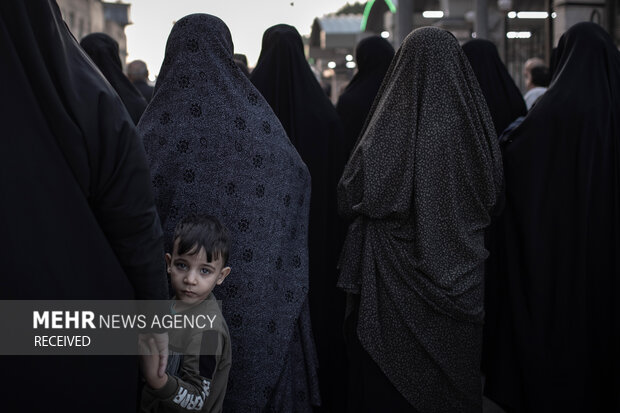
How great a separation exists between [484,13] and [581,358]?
10607 mm

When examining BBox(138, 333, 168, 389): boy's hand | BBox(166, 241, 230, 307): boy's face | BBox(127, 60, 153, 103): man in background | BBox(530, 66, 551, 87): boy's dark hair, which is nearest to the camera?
BBox(138, 333, 168, 389): boy's hand

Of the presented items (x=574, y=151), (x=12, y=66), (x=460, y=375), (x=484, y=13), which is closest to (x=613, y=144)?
(x=574, y=151)

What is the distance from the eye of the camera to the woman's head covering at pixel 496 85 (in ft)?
15.6

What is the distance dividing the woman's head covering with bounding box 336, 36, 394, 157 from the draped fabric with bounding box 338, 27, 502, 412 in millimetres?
1611

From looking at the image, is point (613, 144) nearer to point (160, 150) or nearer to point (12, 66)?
point (160, 150)

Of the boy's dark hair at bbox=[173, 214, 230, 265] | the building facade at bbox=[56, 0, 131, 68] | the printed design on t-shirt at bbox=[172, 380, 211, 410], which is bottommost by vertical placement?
the printed design on t-shirt at bbox=[172, 380, 211, 410]

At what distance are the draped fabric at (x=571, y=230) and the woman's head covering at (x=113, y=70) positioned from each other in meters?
2.28

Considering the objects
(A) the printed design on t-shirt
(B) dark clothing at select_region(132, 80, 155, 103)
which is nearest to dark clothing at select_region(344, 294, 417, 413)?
(A) the printed design on t-shirt

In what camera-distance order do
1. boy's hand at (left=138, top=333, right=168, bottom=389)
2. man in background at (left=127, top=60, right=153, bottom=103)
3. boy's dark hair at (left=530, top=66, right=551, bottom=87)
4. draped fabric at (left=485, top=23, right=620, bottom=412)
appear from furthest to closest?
boy's dark hair at (left=530, top=66, right=551, bottom=87)
man in background at (left=127, top=60, right=153, bottom=103)
draped fabric at (left=485, top=23, right=620, bottom=412)
boy's hand at (left=138, top=333, right=168, bottom=389)

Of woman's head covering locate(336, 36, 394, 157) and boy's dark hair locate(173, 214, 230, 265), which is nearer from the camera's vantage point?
boy's dark hair locate(173, 214, 230, 265)

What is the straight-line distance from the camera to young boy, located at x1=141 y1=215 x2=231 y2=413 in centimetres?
237

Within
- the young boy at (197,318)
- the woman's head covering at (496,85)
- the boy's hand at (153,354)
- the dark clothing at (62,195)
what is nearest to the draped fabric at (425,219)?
the young boy at (197,318)

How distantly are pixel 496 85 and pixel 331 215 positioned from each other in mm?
1429

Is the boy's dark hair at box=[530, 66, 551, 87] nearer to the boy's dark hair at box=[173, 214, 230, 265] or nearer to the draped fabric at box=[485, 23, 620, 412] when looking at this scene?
the draped fabric at box=[485, 23, 620, 412]
